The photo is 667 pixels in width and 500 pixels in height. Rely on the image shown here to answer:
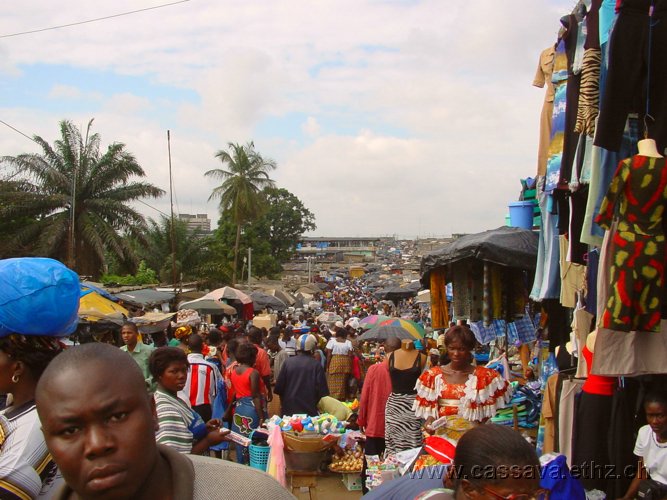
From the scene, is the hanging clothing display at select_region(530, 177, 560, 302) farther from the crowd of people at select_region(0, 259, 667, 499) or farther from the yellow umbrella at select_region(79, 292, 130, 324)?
the yellow umbrella at select_region(79, 292, 130, 324)

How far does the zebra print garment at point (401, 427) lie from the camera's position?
22.9 ft

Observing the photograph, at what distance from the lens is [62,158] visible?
91.0 feet

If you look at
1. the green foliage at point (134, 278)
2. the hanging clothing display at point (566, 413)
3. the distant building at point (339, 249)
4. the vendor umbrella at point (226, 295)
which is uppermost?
the hanging clothing display at point (566, 413)

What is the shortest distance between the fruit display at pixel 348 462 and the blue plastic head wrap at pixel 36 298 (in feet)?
16.3

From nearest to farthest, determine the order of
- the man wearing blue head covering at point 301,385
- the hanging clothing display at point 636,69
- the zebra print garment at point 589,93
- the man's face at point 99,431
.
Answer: the man's face at point 99,431 < the hanging clothing display at point 636,69 < the zebra print garment at point 589,93 < the man wearing blue head covering at point 301,385

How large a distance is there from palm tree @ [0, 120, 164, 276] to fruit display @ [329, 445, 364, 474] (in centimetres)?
1969

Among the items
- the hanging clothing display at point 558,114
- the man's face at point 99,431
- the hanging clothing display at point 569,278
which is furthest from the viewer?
the hanging clothing display at point 569,278

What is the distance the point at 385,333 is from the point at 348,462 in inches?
242

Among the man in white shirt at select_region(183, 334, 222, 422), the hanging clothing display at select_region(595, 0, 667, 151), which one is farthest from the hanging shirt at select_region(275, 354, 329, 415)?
the hanging clothing display at select_region(595, 0, 667, 151)

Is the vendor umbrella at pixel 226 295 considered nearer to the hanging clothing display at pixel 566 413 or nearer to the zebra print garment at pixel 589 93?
the hanging clothing display at pixel 566 413

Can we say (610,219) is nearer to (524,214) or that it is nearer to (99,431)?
(99,431)

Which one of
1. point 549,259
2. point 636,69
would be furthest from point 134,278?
point 636,69

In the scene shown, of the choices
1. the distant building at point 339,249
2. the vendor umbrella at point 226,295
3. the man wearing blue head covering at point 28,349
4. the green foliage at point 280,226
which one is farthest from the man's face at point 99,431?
the distant building at point 339,249

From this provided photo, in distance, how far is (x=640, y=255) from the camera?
3.65 metres
